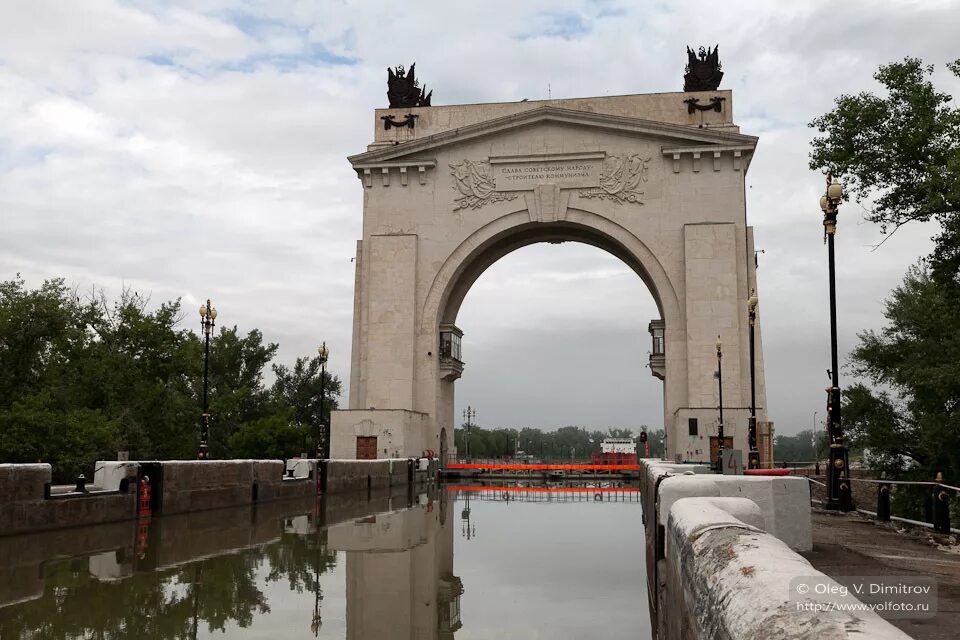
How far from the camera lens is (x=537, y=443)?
152875mm

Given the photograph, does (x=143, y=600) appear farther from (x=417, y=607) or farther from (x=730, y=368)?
(x=730, y=368)

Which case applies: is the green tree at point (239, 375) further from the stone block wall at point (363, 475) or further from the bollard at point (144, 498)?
the bollard at point (144, 498)

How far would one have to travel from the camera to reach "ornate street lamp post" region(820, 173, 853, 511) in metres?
12.6

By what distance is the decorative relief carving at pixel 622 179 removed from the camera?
111ft

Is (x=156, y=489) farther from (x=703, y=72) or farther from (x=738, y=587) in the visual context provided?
(x=703, y=72)

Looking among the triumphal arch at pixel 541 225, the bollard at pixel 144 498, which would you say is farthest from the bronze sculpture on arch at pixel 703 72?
the bollard at pixel 144 498

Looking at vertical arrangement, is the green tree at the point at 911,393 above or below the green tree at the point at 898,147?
below

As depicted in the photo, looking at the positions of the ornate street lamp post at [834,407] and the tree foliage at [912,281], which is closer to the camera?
the ornate street lamp post at [834,407]

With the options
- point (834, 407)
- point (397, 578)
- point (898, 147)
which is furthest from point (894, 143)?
point (397, 578)

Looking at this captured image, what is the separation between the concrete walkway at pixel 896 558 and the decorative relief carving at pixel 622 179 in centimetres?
2381

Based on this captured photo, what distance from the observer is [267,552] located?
977cm

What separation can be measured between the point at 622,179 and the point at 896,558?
2785 cm

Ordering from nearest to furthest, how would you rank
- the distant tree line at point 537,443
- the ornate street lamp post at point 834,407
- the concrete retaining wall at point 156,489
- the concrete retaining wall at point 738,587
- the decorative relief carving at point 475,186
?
1. the concrete retaining wall at point 738,587
2. the concrete retaining wall at point 156,489
3. the ornate street lamp post at point 834,407
4. the decorative relief carving at point 475,186
5. the distant tree line at point 537,443

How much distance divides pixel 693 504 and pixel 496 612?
2633 mm
